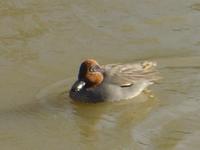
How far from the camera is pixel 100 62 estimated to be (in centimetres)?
868

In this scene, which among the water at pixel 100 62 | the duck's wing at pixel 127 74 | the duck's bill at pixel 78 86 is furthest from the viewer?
the duck's wing at pixel 127 74

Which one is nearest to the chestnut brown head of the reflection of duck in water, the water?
the reflection of duck in water

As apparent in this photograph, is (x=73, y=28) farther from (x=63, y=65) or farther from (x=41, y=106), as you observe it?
(x=41, y=106)

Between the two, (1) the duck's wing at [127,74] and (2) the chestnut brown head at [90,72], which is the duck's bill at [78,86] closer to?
(2) the chestnut brown head at [90,72]

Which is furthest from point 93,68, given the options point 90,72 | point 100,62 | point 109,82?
point 100,62

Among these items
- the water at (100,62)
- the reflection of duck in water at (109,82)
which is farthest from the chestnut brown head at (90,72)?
the water at (100,62)

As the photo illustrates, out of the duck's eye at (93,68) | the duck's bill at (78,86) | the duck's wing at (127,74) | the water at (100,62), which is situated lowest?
the water at (100,62)

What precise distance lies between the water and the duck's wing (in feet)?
0.62

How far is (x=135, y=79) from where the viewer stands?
25.5 ft

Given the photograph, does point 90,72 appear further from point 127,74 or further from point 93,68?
point 127,74

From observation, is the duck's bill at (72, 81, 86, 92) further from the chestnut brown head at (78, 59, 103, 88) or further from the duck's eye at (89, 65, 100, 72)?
the duck's eye at (89, 65, 100, 72)

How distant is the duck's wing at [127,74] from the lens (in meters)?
7.71

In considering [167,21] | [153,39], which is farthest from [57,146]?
[167,21]

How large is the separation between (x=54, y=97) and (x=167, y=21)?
2.77m
